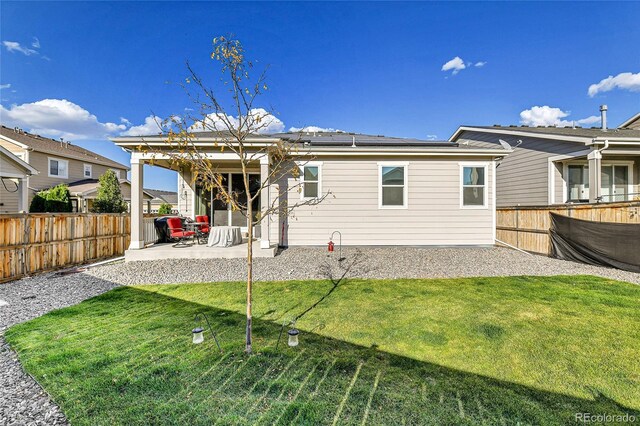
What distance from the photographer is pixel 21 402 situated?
7.42 feet

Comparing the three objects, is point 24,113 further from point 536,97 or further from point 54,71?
point 536,97

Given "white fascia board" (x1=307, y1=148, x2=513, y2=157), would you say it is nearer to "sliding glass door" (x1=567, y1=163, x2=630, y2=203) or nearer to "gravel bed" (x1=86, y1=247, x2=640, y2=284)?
"gravel bed" (x1=86, y1=247, x2=640, y2=284)

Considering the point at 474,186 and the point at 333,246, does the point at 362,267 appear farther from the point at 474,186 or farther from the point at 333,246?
the point at 474,186

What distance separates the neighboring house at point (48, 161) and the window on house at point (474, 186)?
2168 cm

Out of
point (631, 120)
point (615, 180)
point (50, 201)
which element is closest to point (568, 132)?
point (615, 180)

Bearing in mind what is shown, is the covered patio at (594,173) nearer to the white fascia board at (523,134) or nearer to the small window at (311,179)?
the white fascia board at (523,134)

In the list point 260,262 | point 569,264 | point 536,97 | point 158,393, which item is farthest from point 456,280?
point 536,97

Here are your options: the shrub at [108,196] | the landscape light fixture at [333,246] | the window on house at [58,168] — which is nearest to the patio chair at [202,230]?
the landscape light fixture at [333,246]

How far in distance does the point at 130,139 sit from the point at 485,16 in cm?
1356

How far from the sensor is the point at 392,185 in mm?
9680

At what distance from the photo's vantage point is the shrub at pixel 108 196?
15.7m

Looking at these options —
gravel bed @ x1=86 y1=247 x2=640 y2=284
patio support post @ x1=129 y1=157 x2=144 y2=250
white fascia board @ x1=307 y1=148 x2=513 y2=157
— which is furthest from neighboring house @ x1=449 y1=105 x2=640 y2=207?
patio support post @ x1=129 y1=157 x2=144 y2=250

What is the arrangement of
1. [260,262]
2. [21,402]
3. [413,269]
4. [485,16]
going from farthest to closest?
[485,16] < [260,262] < [413,269] < [21,402]

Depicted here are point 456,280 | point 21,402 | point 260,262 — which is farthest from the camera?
point 260,262
